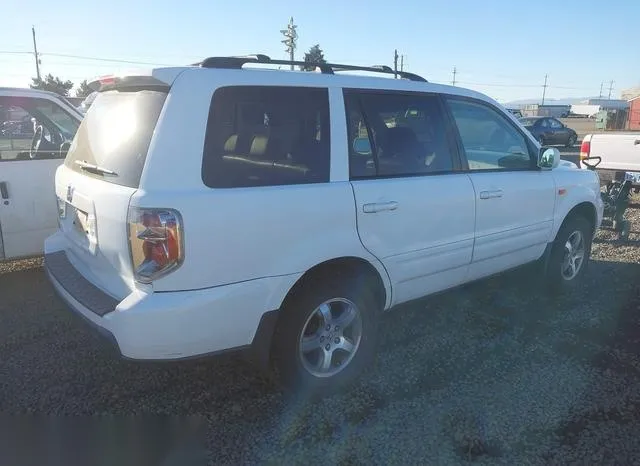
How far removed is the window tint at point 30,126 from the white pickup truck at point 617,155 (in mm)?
6765

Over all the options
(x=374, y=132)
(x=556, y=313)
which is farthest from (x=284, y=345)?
(x=556, y=313)

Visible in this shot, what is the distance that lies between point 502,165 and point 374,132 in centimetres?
140

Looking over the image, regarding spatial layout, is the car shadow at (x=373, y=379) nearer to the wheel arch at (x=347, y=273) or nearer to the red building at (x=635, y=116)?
the wheel arch at (x=347, y=273)

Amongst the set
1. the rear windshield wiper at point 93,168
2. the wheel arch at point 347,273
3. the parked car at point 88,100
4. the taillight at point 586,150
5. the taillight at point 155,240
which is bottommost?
the wheel arch at point 347,273

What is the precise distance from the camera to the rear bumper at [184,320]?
8.17ft

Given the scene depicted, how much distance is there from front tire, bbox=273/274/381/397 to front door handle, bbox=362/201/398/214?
41cm

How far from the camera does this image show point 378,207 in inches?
124

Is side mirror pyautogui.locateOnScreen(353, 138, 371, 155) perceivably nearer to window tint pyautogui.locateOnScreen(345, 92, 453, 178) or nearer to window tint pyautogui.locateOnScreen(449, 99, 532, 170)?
window tint pyautogui.locateOnScreen(345, 92, 453, 178)

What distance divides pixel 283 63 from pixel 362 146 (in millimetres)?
716

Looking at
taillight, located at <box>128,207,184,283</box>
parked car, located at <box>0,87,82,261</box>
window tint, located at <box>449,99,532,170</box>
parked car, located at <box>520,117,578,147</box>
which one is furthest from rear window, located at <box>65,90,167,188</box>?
parked car, located at <box>520,117,578,147</box>

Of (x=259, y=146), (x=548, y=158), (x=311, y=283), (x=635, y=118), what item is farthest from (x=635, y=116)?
(x=259, y=146)

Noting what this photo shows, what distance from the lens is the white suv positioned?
8.25ft

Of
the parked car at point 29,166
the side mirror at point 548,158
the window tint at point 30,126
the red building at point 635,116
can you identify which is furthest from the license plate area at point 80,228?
the red building at point 635,116

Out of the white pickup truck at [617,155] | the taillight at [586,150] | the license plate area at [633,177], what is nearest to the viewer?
the license plate area at [633,177]
